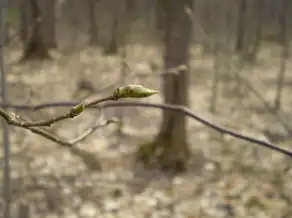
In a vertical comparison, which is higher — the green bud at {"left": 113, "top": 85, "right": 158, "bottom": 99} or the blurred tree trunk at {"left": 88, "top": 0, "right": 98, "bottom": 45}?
the blurred tree trunk at {"left": 88, "top": 0, "right": 98, "bottom": 45}

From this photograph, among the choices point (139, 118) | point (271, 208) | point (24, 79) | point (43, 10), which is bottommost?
point (271, 208)

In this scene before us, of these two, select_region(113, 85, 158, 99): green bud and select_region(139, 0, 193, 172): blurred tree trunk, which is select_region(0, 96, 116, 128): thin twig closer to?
select_region(113, 85, 158, 99): green bud

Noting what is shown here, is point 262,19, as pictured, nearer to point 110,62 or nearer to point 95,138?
point 110,62

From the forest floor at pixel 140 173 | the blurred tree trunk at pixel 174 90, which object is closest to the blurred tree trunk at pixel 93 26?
the forest floor at pixel 140 173

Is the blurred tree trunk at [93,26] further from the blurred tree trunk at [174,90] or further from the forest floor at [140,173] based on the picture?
the blurred tree trunk at [174,90]

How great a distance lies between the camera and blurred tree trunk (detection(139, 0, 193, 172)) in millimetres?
3039

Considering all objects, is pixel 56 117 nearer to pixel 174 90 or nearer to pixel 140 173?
pixel 174 90

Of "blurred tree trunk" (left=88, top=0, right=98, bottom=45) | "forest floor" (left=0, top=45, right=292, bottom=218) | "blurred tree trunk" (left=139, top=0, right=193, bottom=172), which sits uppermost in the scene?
"blurred tree trunk" (left=88, top=0, right=98, bottom=45)

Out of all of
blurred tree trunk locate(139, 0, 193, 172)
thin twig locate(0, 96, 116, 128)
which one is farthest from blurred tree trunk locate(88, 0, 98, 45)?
thin twig locate(0, 96, 116, 128)

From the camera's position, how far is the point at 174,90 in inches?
125

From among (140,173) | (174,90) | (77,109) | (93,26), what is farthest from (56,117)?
(93,26)

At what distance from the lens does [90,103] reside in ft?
1.75

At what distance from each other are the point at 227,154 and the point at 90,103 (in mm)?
3339

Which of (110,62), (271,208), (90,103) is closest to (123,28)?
(110,62)
